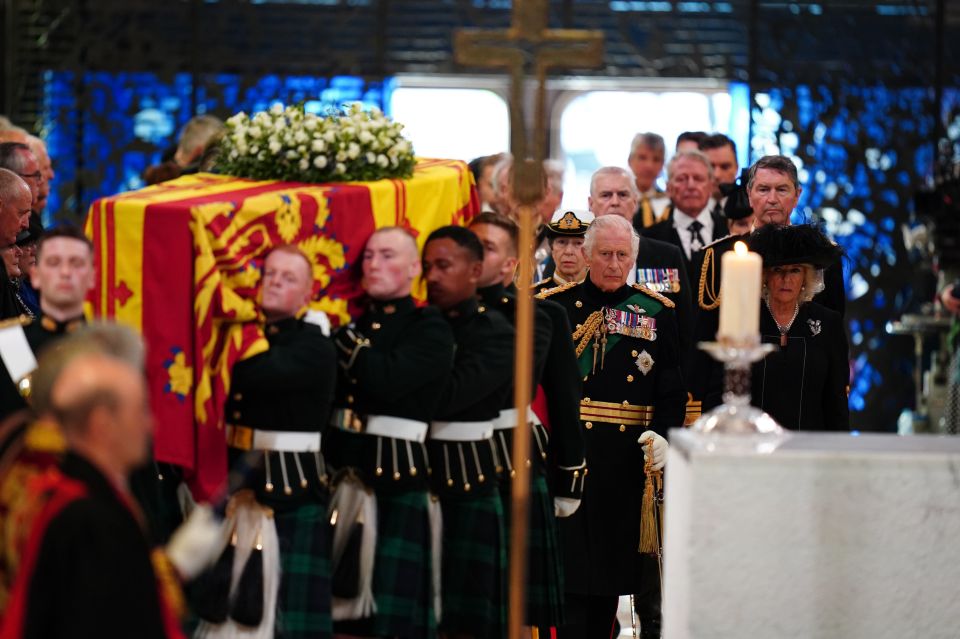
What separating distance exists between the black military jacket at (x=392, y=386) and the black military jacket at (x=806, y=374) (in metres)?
1.19

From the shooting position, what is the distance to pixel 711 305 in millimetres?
5699

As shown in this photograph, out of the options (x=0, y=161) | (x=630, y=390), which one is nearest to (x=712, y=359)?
(x=630, y=390)

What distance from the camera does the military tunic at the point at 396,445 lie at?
Answer: 450cm

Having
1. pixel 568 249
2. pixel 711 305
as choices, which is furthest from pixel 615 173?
pixel 711 305

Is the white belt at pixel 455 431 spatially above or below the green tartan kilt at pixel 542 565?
above

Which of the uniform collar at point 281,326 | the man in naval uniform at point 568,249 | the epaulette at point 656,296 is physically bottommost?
the uniform collar at point 281,326

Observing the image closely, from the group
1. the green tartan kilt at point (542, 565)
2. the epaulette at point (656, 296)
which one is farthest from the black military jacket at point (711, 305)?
the green tartan kilt at point (542, 565)

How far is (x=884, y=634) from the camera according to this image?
3.68 metres

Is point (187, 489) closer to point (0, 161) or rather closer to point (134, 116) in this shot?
point (0, 161)

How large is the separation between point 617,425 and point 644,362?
9.2 inches

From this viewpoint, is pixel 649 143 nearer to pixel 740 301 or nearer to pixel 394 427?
pixel 394 427

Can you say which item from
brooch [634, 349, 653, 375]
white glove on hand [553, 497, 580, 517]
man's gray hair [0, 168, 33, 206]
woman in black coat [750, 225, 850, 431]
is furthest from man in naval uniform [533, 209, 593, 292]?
man's gray hair [0, 168, 33, 206]

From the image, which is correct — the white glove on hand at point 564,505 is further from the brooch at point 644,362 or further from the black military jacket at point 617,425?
the brooch at point 644,362

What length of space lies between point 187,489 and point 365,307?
0.71m
